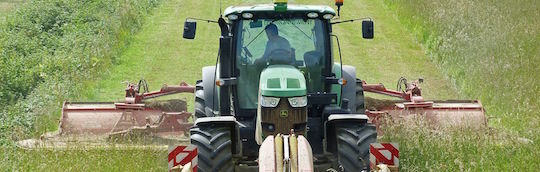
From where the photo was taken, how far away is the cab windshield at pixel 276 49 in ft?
28.7

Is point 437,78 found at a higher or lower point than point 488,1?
lower

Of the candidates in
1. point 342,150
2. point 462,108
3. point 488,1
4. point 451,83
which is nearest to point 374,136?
point 342,150

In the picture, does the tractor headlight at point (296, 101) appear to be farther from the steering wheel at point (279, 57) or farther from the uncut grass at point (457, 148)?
the uncut grass at point (457, 148)

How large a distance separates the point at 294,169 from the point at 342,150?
Result: 4.28 feet

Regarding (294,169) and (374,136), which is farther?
(374,136)

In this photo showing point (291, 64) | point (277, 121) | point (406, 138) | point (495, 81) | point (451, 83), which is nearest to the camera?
point (277, 121)

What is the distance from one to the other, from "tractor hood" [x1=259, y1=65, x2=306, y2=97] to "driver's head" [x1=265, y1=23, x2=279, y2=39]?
83 centimetres

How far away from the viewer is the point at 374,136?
8.04 meters

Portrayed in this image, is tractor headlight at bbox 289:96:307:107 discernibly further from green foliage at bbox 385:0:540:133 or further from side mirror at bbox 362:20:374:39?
green foliage at bbox 385:0:540:133

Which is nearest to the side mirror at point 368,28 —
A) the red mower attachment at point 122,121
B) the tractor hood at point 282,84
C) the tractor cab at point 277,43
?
the tractor cab at point 277,43

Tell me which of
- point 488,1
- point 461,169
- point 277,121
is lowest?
point 461,169

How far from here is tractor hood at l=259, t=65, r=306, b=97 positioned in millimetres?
7598

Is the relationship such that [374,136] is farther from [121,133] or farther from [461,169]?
[121,133]

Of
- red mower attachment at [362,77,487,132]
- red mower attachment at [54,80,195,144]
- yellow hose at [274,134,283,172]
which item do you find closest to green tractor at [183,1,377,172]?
yellow hose at [274,134,283,172]
